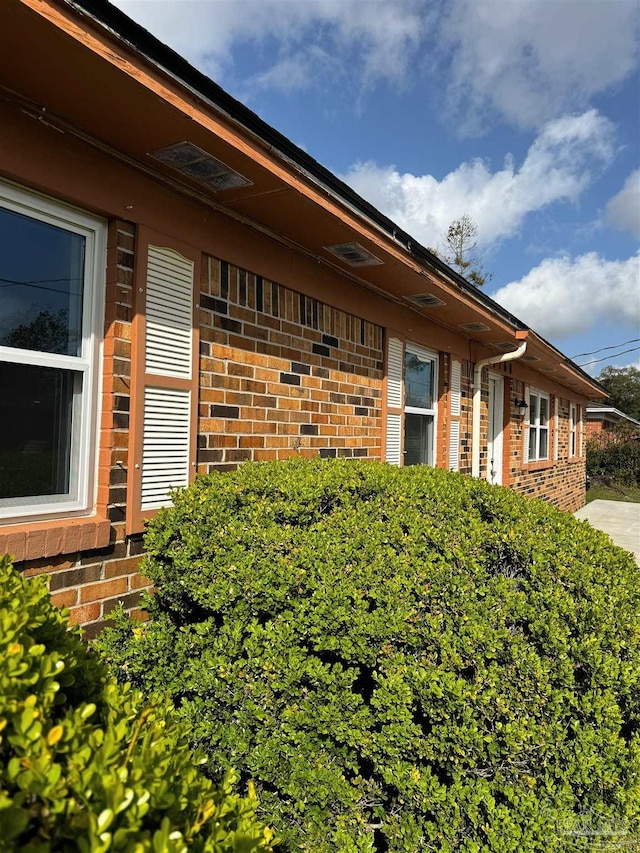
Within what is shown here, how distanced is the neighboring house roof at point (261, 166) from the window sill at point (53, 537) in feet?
5.89

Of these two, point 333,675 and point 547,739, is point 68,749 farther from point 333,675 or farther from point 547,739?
point 547,739

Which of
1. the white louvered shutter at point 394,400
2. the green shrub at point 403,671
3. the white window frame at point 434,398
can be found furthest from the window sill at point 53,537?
the white window frame at point 434,398

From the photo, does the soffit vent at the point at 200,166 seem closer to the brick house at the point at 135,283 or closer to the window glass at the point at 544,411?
the brick house at the point at 135,283

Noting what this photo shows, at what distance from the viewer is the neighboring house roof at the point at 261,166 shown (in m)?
2.06

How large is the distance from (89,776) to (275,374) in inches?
126

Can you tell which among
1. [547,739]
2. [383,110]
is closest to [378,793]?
[547,739]

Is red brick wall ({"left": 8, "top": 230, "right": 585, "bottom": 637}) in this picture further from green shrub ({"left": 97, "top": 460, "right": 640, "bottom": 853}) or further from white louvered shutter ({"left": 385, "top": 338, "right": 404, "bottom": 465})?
green shrub ({"left": 97, "top": 460, "right": 640, "bottom": 853})

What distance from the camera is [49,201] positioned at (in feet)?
8.20

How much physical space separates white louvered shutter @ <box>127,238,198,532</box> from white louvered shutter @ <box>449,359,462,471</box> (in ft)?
15.1

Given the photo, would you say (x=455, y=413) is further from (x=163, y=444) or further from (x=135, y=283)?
(x=135, y=283)

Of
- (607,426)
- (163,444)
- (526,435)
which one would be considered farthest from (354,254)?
(607,426)

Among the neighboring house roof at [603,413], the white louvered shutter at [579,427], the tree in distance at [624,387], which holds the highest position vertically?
the tree in distance at [624,387]

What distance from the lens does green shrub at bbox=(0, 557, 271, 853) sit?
0.78 metres

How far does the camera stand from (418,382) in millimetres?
6441
